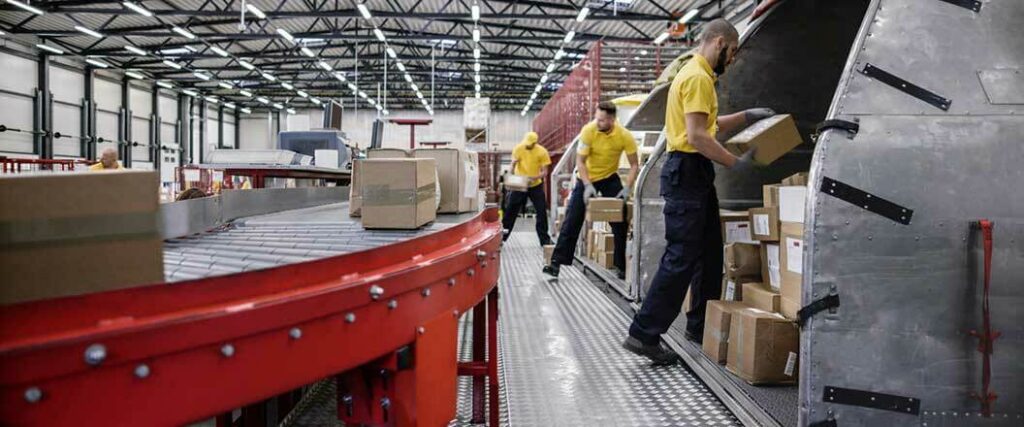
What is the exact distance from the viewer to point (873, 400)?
184cm

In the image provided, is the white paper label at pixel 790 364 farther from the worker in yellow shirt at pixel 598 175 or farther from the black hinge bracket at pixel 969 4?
the worker in yellow shirt at pixel 598 175

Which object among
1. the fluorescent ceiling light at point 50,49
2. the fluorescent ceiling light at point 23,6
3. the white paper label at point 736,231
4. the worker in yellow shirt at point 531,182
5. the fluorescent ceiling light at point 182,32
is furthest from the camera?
the fluorescent ceiling light at point 50,49

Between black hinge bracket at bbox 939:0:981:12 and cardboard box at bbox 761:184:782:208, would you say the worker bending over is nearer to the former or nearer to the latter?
cardboard box at bbox 761:184:782:208

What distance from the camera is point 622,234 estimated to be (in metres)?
5.43

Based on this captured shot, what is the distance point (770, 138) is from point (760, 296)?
29.5 inches

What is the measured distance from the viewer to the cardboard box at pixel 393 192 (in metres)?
1.74

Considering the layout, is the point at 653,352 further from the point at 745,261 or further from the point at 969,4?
the point at 969,4

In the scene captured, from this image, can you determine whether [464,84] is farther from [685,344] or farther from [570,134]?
[685,344]

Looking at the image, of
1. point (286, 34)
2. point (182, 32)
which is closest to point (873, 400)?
point (286, 34)

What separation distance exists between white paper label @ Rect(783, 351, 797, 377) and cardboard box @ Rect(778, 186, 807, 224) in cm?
58

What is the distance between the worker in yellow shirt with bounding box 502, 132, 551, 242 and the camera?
23.6ft

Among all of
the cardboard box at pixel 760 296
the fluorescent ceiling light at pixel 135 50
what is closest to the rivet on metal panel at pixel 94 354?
the cardboard box at pixel 760 296

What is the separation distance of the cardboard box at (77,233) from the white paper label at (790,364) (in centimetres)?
244

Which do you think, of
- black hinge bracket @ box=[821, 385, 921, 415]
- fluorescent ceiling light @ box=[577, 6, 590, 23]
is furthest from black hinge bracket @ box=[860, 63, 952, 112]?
fluorescent ceiling light @ box=[577, 6, 590, 23]
